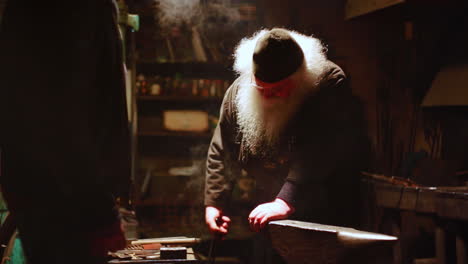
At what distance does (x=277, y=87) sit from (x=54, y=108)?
156 cm

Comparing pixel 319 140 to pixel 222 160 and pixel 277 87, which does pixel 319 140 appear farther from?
pixel 222 160

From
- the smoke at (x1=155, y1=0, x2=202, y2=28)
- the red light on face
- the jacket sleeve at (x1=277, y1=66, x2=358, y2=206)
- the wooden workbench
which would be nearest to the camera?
the jacket sleeve at (x1=277, y1=66, x2=358, y2=206)

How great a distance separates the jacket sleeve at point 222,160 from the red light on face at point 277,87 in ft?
1.06

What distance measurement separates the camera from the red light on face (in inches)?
124

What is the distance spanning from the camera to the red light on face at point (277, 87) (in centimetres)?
314

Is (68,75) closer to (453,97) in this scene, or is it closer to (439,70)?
(453,97)

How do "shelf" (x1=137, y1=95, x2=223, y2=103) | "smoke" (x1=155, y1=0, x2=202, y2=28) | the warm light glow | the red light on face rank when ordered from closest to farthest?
the warm light glow, the red light on face, "shelf" (x1=137, y1=95, x2=223, y2=103), "smoke" (x1=155, y1=0, x2=202, y2=28)

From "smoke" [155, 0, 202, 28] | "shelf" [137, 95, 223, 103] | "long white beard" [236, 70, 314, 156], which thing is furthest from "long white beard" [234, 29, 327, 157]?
"smoke" [155, 0, 202, 28]

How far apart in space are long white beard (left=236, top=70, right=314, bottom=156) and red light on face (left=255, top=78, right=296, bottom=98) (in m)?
0.03

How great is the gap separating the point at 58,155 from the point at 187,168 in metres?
4.55

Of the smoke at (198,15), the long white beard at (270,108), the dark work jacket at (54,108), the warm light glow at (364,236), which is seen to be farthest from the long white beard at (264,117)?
the smoke at (198,15)

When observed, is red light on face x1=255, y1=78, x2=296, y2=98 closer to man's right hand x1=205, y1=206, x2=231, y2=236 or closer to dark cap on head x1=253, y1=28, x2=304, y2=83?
dark cap on head x1=253, y1=28, x2=304, y2=83

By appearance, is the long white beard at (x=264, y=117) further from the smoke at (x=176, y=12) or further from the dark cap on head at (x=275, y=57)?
the smoke at (x=176, y=12)

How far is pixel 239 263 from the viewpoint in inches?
238
